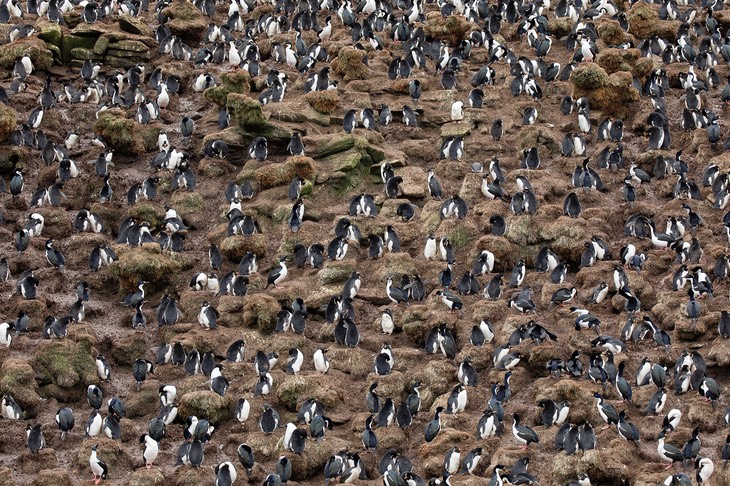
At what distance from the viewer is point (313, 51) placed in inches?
1590

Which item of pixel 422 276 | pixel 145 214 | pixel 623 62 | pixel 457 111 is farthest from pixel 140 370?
pixel 623 62

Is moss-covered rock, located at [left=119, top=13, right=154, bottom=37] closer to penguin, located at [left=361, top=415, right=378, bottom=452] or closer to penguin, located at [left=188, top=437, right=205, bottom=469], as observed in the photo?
penguin, located at [left=188, top=437, right=205, bottom=469]

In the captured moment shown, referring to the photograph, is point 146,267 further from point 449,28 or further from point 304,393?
point 449,28

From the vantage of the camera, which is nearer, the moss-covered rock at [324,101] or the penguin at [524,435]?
the penguin at [524,435]

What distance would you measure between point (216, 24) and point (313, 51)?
14.3ft

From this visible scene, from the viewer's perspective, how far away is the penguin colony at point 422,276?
1013 inches

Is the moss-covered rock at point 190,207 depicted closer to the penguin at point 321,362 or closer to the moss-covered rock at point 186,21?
the penguin at point 321,362

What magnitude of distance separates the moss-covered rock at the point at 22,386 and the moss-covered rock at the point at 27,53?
13930 millimetres

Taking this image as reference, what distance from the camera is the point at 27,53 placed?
39500 millimetres

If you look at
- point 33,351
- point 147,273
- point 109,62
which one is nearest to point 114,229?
point 147,273

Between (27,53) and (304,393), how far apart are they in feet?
54.9

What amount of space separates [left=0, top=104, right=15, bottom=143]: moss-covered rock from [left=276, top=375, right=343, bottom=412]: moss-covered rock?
12456mm

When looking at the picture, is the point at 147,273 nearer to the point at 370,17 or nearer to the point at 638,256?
the point at 638,256

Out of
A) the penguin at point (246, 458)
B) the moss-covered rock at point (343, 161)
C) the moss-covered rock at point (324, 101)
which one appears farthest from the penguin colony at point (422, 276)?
the moss-covered rock at point (343, 161)
